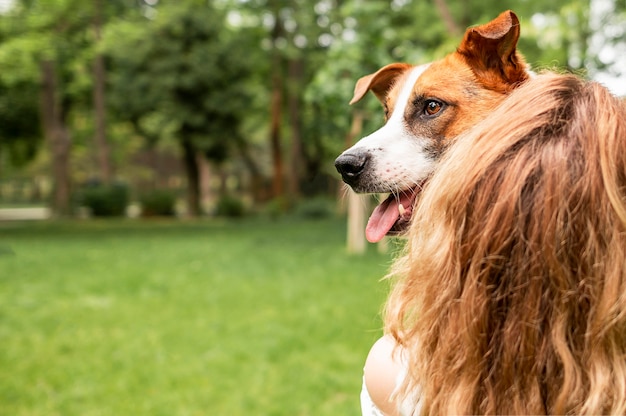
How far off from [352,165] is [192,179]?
23552 mm

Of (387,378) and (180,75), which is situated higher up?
(180,75)

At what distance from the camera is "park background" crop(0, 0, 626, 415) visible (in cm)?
493

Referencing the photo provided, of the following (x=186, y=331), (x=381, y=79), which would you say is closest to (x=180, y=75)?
Answer: (x=186, y=331)

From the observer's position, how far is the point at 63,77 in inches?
941

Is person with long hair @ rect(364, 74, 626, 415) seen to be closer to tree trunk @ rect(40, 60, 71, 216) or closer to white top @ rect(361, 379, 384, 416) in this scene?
white top @ rect(361, 379, 384, 416)

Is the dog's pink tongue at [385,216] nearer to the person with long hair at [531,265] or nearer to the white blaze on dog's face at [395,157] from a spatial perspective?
the white blaze on dog's face at [395,157]

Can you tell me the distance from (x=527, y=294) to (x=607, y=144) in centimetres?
28

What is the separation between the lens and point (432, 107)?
7.23 ft

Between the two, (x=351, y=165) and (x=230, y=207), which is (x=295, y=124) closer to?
(x=230, y=207)

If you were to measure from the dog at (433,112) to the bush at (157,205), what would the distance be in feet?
76.4

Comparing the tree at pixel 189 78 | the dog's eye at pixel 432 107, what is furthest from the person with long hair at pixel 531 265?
the tree at pixel 189 78

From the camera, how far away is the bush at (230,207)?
80.6 ft

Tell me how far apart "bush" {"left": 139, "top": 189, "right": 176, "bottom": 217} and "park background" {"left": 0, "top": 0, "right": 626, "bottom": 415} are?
75 millimetres

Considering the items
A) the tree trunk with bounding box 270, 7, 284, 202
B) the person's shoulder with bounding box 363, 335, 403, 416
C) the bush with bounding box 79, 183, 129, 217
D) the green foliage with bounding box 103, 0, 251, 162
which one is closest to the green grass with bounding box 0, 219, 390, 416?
the person's shoulder with bounding box 363, 335, 403, 416
